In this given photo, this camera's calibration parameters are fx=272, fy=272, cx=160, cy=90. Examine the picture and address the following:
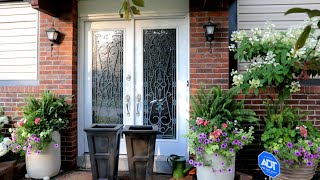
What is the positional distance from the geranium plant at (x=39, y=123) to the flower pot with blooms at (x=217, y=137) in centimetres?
188

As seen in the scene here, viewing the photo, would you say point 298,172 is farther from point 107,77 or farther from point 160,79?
point 107,77

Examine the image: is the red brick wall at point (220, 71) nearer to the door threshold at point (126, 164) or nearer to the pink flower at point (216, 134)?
the pink flower at point (216, 134)

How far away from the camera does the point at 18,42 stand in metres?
4.34

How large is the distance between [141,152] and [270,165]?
161cm

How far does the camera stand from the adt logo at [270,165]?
7.22 feet

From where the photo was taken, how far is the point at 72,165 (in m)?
4.12

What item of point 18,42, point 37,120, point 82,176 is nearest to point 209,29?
point 37,120

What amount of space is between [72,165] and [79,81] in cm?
129

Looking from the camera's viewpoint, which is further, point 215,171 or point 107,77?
point 107,77

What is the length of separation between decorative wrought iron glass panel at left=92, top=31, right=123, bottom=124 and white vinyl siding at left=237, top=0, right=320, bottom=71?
6.07 ft

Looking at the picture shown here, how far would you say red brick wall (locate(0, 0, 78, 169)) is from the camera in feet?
13.4

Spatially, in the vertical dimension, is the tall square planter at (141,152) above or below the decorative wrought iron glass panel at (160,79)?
below

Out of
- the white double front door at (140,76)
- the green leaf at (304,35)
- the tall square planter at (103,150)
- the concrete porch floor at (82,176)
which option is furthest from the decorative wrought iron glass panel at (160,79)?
the green leaf at (304,35)

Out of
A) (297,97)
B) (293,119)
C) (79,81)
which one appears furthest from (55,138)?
(297,97)
